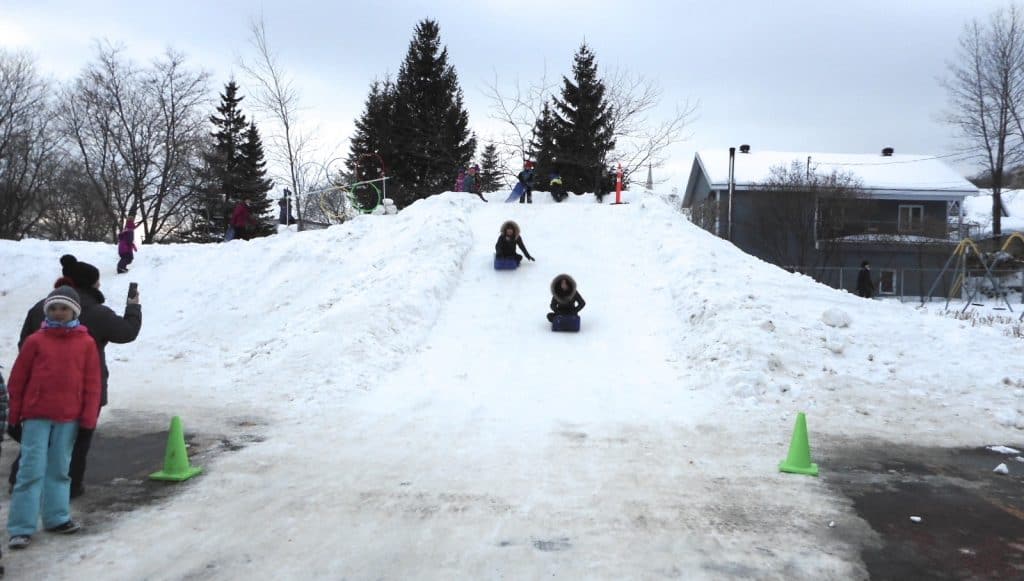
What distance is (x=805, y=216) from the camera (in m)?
33.0

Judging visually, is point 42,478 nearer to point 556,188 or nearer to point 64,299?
point 64,299

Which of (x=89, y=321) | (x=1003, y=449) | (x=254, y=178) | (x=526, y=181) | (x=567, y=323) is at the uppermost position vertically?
(x=254, y=178)

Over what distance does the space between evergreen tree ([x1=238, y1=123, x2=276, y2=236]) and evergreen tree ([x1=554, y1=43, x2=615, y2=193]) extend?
63.6 ft

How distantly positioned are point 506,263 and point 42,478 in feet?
37.1

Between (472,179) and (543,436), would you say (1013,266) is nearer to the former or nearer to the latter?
(472,179)

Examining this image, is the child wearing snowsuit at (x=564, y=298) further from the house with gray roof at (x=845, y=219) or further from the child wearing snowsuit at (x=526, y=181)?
the house with gray roof at (x=845, y=219)

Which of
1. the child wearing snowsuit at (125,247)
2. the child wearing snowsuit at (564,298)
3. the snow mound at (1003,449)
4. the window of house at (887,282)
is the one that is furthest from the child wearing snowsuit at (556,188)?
the window of house at (887,282)

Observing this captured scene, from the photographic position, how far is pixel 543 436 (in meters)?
7.14

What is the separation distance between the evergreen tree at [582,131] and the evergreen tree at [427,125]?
5892mm

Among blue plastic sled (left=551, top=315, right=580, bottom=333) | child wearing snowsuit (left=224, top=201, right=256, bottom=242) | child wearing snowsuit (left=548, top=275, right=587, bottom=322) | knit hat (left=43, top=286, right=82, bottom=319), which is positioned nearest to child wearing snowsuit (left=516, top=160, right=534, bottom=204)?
child wearing snowsuit (left=224, top=201, right=256, bottom=242)

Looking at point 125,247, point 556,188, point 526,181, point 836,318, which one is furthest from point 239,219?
point 836,318

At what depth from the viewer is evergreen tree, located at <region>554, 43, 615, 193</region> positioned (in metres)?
36.7

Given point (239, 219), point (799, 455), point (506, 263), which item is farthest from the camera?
point (239, 219)

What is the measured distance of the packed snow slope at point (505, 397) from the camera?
14.2 feet
